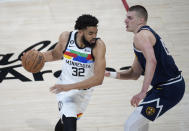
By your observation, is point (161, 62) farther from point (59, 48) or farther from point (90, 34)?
point (59, 48)

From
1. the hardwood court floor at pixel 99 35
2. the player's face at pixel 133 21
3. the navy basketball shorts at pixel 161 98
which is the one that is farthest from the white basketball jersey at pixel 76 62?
the hardwood court floor at pixel 99 35

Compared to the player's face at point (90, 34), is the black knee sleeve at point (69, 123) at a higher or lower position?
lower

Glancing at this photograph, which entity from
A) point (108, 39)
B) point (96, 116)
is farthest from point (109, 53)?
point (96, 116)

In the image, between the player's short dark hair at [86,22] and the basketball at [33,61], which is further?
the basketball at [33,61]

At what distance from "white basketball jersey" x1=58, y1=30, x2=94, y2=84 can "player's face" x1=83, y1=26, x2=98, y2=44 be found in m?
0.12

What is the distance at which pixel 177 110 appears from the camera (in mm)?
5516

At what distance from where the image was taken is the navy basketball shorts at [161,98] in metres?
4.06

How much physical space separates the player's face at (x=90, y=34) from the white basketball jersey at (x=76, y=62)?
0.12 m

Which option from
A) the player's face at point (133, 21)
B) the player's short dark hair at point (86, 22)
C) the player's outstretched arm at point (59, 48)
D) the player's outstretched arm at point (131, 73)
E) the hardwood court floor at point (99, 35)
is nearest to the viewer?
the player's short dark hair at point (86, 22)

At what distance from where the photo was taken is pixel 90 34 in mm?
4000

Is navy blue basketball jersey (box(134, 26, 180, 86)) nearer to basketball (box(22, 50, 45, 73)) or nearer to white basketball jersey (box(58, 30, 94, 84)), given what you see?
white basketball jersey (box(58, 30, 94, 84))

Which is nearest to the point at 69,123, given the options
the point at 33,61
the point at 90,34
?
the point at 33,61

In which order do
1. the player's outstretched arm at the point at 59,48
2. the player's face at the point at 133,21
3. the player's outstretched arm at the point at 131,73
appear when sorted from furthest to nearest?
the player's outstretched arm at the point at 131,73 → the player's outstretched arm at the point at 59,48 → the player's face at the point at 133,21

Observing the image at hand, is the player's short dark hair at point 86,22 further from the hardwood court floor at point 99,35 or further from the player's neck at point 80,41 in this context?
the hardwood court floor at point 99,35
